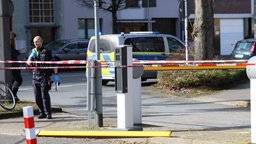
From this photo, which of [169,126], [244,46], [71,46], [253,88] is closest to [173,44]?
[244,46]

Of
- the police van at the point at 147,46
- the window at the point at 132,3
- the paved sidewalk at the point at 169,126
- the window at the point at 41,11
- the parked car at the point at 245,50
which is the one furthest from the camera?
the window at the point at 132,3

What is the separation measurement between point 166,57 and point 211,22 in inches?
105

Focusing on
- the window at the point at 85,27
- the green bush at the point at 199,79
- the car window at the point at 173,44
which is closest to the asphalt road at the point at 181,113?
the green bush at the point at 199,79

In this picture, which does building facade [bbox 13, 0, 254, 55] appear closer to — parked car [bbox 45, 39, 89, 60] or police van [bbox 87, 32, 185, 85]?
parked car [bbox 45, 39, 89, 60]

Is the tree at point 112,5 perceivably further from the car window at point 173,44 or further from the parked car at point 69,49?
the car window at point 173,44

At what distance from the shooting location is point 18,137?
9.98 m

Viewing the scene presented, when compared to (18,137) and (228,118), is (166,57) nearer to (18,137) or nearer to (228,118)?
(228,118)

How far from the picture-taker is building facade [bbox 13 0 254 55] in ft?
121

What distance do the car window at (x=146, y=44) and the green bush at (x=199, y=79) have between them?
261 centimetres

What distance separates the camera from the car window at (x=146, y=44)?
68.3 feet

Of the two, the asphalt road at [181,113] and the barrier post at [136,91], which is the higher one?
the barrier post at [136,91]

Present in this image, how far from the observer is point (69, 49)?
3083 centimetres

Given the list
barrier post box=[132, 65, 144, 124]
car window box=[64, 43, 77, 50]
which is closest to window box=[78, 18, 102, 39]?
car window box=[64, 43, 77, 50]

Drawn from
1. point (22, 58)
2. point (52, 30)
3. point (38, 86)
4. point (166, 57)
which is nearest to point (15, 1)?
point (52, 30)
